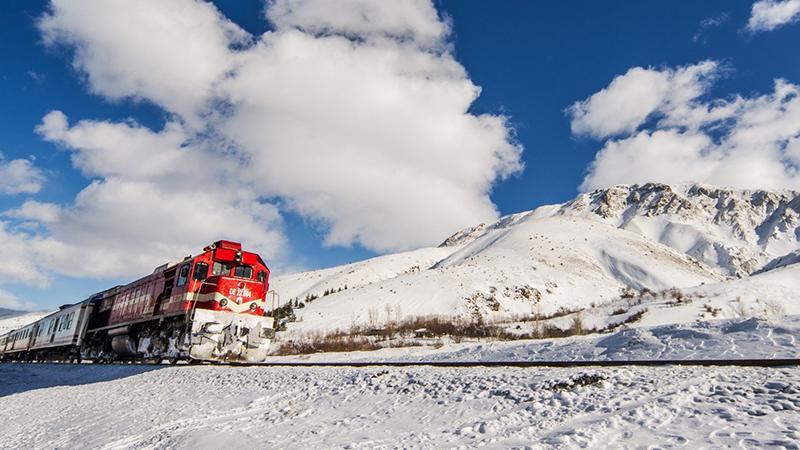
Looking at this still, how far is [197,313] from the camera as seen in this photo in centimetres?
1650

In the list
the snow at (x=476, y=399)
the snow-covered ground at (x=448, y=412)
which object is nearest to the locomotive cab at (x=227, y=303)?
the snow at (x=476, y=399)

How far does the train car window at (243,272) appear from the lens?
18734 millimetres

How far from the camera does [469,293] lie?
58406 millimetres

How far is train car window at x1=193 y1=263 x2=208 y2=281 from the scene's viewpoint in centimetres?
1774

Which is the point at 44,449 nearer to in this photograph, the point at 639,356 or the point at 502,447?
the point at 502,447

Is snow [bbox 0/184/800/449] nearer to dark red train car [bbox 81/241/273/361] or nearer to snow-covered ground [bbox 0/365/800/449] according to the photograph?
snow-covered ground [bbox 0/365/800/449]

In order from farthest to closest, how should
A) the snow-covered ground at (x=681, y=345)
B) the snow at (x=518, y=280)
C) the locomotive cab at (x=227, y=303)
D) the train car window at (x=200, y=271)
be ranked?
the snow at (x=518, y=280) → the train car window at (x=200, y=271) → the locomotive cab at (x=227, y=303) → the snow-covered ground at (x=681, y=345)

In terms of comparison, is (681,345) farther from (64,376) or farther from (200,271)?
(64,376)

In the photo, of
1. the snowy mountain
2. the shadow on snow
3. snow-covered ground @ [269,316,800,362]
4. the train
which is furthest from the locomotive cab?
the snowy mountain

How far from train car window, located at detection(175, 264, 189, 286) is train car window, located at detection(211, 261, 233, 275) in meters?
0.89

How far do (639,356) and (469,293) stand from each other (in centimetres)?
4436

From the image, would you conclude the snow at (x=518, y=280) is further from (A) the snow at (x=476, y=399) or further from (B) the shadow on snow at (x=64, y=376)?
(A) the snow at (x=476, y=399)

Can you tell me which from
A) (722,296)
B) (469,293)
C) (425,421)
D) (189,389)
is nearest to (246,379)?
(189,389)

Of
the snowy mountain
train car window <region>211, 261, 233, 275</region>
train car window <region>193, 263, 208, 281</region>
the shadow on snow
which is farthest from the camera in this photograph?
the snowy mountain
